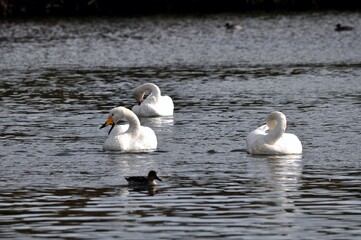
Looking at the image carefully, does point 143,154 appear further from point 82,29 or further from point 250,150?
point 82,29

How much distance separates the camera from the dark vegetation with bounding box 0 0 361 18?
65000 millimetres

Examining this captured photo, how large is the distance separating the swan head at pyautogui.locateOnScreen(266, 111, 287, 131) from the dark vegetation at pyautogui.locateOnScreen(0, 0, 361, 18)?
148 ft

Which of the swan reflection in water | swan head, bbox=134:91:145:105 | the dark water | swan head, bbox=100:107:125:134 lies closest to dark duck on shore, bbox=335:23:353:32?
the dark water

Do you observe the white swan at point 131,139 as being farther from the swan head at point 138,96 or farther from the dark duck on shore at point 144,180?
the swan head at point 138,96

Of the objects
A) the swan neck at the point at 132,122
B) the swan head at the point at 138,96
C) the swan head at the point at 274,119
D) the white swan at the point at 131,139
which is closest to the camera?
the swan head at the point at 274,119

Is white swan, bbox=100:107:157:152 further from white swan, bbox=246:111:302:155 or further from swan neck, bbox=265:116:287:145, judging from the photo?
swan neck, bbox=265:116:287:145

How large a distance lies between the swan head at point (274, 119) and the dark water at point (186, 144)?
2.13 ft

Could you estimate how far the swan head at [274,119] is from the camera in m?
19.3

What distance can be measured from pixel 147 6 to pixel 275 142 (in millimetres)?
47794

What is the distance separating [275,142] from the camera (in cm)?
1923

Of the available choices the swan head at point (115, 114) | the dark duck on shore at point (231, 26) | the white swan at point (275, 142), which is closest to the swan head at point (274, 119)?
the white swan at point (275, 142)

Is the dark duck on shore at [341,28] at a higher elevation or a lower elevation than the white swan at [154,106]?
lower

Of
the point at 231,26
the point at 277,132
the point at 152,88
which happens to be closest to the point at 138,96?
the point at 152,88

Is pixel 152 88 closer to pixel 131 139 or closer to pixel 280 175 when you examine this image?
pixel 131 139
